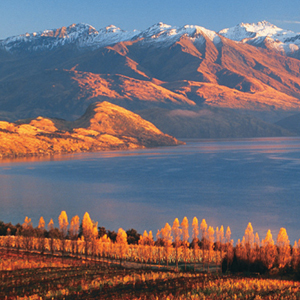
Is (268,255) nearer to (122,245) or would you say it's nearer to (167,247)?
(167,247)

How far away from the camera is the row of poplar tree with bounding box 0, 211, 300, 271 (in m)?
74.2

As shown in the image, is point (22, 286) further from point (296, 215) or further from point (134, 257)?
point (296, 215)

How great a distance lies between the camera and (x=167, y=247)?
85.3 m

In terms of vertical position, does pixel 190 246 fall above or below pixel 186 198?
below

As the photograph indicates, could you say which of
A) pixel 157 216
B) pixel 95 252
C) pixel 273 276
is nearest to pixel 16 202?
pixel 157 216

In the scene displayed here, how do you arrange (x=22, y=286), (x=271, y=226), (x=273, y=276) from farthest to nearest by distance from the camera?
1. (x=271, y=226)
2. (x=273, y=276)
3. (x=22, y=286)


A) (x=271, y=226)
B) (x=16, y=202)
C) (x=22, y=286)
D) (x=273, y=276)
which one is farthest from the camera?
(x=16, y=202)

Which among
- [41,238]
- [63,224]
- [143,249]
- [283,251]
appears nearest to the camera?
[283,251]

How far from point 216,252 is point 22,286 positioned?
4355cm

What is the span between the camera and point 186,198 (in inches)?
6230

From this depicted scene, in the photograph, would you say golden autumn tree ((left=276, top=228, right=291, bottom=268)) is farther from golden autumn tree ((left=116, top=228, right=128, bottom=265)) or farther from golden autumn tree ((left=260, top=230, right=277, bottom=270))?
golden autumn tree ((left=116, top=228, right=128, bottom=265))

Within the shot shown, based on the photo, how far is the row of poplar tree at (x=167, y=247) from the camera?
244 ft

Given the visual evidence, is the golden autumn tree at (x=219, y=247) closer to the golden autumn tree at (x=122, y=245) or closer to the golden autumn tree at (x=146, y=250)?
the golden autumn tree at (x=146, y=250)

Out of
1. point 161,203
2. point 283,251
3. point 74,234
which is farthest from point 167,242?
point 161,203
